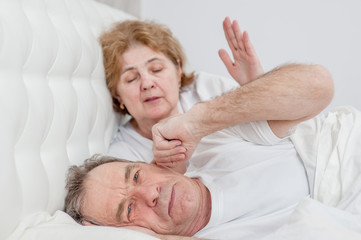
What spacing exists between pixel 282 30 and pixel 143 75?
1042 mm

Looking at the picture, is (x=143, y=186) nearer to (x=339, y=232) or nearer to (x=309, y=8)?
(x=339, y=232)

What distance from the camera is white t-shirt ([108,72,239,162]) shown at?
1850 mm

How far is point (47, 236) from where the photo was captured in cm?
98

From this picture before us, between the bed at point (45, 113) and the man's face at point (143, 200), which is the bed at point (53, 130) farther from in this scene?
the man's face at point (143, 200)

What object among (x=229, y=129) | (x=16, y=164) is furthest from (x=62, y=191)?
(x=229, y=129)

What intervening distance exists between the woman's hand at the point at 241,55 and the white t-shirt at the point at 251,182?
35cm

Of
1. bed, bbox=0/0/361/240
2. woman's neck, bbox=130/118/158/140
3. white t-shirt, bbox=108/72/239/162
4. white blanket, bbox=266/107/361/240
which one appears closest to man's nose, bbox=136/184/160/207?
bed, bbox=0/0/361/240

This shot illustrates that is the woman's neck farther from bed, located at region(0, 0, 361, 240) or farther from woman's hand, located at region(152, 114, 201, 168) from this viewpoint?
woman's hand, located at region(152, 114, 201, 168)

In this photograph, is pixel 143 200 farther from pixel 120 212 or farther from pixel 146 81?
pixel 146 81

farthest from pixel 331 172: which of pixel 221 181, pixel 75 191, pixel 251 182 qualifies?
pixel 75 191

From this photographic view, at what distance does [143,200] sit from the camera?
47.6 inches

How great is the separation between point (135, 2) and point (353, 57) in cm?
141

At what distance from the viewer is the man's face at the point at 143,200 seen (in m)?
1.20

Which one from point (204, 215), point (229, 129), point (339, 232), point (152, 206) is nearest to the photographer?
point (339, 232)
